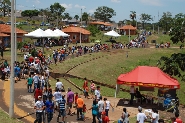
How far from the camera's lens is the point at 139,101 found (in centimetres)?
1941

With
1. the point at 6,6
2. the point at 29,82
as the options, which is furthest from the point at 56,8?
the point at 29,82

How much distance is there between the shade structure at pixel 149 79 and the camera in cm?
1800

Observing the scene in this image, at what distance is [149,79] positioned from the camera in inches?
724

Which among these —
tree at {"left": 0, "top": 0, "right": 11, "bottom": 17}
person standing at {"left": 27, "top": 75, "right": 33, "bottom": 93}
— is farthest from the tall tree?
person standing at {"left": 27, "top": 75, "right": 33, "bottom": 93}

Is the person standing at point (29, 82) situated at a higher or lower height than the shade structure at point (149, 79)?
lower

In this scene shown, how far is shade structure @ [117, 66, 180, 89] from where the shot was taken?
1800cm

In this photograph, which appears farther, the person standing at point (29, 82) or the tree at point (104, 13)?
the tree at point (104, 13)

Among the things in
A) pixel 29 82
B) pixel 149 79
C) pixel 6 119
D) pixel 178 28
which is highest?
pixel 178 28

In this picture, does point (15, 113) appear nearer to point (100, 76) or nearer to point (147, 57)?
point (100, 76)

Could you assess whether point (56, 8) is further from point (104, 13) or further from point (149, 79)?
point (149, 79)

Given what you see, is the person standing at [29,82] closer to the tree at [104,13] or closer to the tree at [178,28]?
the tree at [178,28]

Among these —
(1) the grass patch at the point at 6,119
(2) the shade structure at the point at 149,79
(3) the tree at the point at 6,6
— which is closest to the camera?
(1) the grass patch at the point at 6,119

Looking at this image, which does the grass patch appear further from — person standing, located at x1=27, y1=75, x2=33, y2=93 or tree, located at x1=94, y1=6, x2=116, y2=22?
tree, located at x1=94, y1=6, x2=116, y2=22

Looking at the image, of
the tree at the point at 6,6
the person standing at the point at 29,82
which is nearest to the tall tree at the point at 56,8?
the tree at the point at 6,6
